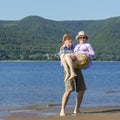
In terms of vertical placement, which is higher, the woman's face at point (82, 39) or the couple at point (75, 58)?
the woman's face at point (82, 39)

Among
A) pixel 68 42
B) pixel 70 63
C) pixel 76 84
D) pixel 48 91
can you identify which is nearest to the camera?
pixel 70 63

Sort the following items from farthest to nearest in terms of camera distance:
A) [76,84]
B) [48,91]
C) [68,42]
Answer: [48,91]
[76,84]
[68,42]

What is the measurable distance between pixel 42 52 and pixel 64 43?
Answer: 561ft

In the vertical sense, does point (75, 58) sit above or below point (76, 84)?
above

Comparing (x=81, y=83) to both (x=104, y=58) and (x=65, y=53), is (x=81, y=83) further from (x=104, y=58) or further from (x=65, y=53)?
(x=104, y=58)

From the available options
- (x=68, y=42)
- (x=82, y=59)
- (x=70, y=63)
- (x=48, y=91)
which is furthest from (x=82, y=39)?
(x=48, y=91)

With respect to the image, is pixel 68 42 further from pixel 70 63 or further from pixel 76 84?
pixel 76 84

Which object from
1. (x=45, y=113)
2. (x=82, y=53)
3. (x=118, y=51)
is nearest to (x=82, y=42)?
(x=82, y=53)

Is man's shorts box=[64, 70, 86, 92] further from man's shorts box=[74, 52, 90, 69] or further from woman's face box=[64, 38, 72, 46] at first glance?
woman's face box=[64, 38, 72, 46]

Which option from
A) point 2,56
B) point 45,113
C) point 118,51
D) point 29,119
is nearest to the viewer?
point 29,119

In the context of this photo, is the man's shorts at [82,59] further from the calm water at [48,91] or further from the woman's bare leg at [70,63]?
the calm water at [48,91]

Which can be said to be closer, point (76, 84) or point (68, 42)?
point (68, 42)

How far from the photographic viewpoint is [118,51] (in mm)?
195000

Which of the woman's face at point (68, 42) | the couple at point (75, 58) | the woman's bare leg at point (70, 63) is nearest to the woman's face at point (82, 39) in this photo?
the couple at point (75, 58)
